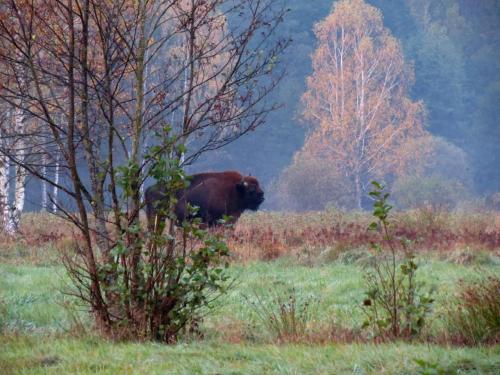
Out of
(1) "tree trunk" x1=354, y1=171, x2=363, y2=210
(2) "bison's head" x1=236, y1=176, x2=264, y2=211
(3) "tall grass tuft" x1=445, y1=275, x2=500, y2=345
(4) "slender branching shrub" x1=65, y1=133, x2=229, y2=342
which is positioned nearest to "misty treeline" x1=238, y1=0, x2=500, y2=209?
(1) "tree trunk" x1=354, y1=171, x2=363, y2=210

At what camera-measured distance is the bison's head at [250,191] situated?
881 inches

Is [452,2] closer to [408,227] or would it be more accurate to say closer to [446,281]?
[408,227]

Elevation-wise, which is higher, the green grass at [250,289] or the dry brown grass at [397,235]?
the dry brown grass at [397,235]

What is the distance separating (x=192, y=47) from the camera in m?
8.77

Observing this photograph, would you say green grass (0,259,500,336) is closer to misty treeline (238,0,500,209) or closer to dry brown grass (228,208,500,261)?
dry brown grass (228,208,500,261)

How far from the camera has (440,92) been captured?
71.9 metres

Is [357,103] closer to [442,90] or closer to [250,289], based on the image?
[442,90]

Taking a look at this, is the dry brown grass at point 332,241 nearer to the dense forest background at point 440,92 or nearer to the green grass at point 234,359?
the green grass at point 234,359

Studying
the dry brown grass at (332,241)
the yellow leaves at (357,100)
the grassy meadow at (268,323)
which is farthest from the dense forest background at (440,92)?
the grassy meadow at (268,323)

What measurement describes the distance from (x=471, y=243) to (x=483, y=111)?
54065 millimetres

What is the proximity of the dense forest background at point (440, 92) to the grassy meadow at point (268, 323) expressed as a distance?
5000 centimetres

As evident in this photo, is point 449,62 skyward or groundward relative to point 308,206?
skyward

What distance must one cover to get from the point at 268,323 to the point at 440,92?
216 ft

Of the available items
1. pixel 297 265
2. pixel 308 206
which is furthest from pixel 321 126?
pixel 297 265
